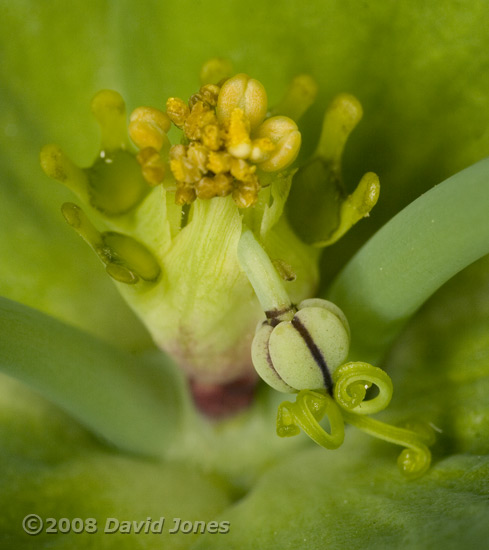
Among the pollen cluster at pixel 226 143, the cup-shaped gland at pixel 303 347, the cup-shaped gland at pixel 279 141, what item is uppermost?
the pollen cluster at pixel 226 143

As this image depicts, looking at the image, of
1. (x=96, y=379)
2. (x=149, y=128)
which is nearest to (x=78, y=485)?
(x=96, y=379)

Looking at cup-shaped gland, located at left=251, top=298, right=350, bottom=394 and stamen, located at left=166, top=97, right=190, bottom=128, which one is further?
stamen, located at left=166, top=97, right=190, bottom=128

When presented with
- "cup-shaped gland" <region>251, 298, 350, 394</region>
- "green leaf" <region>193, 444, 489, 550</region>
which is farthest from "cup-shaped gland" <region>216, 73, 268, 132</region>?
"green leaf" <region>193, 444, 489, 550</region>

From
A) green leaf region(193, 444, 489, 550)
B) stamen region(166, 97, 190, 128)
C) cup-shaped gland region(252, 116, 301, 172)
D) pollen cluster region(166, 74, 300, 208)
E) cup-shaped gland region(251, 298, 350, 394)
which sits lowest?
green leaf region(193, 444, 489, 550)

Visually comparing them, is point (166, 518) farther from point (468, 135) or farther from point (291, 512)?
point (468, 135)

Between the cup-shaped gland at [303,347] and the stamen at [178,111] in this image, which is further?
the stamen at [178,111]

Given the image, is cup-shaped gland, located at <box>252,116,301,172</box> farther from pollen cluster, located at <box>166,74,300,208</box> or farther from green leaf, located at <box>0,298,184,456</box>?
green leaf, located at <box>0,298,184,456</box>

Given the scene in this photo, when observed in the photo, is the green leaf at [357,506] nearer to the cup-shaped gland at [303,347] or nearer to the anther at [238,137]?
the cup-shaped gland at [303,347]

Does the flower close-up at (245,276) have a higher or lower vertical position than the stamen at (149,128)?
lower

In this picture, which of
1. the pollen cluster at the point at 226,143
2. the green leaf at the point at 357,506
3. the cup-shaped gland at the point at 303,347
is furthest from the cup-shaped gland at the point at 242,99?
the green leaf at the point at 357,506
